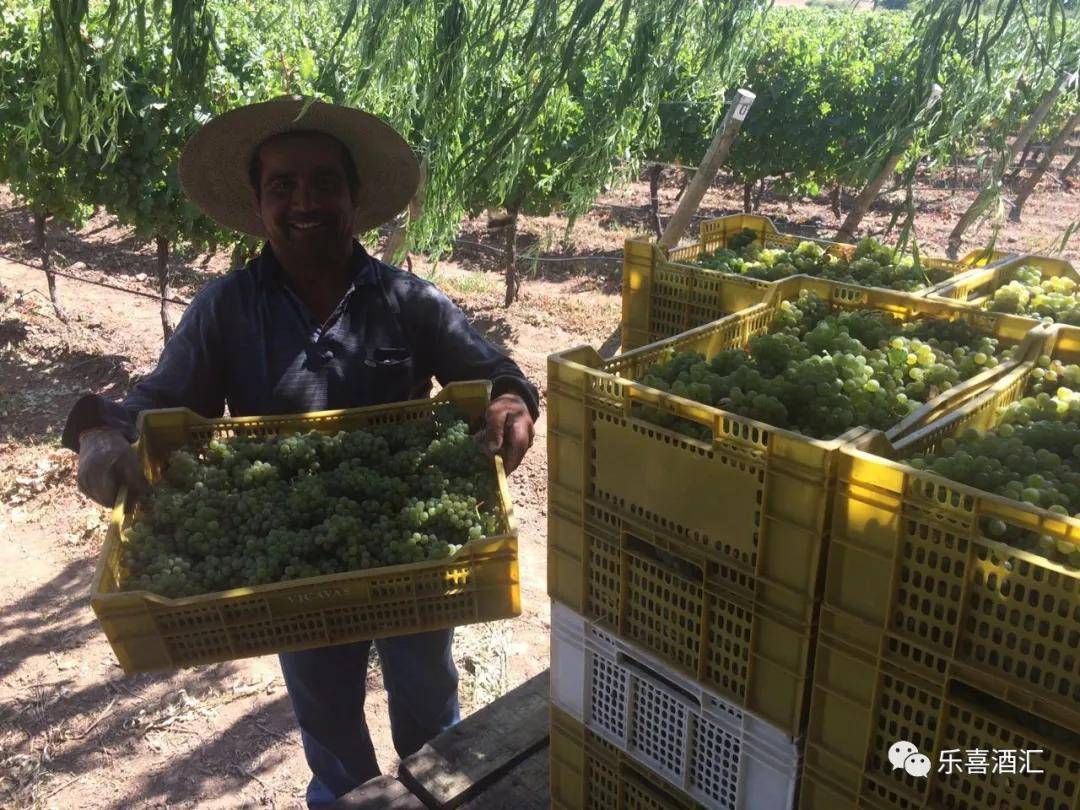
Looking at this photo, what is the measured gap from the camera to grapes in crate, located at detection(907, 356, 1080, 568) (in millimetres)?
1411

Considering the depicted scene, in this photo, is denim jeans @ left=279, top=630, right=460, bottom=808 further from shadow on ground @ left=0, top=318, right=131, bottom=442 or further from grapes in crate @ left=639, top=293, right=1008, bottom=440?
shadow on ground @ left=0, top=318, right=131, bottom=442

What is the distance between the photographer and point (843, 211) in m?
17.1

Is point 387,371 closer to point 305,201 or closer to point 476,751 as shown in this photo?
point 305,201

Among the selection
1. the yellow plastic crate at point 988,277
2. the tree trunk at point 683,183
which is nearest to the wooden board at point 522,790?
the yellow plastic crate at point 988,277

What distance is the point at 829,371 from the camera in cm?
198

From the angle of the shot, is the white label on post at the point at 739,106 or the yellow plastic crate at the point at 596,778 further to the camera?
the white label on post at the point at 739,106

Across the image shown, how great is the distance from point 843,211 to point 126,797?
16.3m

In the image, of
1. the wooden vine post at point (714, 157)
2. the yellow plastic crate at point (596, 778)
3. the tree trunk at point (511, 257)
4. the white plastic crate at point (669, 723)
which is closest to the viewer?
the white plastic crate at point (669, 723)

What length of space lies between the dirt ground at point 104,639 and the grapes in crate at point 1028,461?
189 cm

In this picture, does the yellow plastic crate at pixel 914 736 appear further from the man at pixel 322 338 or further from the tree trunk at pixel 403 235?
the tree trunk at pixel 403 235

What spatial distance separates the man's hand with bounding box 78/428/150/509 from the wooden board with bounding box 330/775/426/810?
39.1 inches

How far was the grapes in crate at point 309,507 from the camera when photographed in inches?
86.7

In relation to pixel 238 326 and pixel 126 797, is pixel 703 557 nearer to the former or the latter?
pixel 238 326

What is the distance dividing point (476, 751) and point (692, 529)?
43.9 inches
